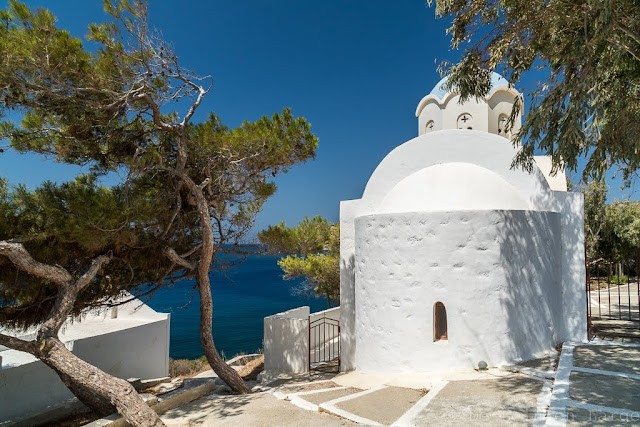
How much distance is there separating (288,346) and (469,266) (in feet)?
19.7

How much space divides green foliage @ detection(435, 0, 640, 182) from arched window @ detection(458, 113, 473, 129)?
18.3 ft

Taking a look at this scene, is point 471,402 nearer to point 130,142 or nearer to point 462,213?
point 462,213

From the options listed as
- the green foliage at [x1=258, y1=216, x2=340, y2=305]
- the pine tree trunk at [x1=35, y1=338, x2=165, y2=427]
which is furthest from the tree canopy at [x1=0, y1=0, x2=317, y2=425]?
the green foliage at [x1=258, y1=216, x2=340, y2=305]

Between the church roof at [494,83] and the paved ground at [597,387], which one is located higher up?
the church roof at [494,83]

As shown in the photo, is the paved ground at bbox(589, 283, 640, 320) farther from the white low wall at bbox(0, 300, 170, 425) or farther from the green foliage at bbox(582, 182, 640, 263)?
the white low wall at bbox(0, 300, 170, 425)

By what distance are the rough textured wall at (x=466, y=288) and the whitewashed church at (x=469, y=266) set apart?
19 millimetres

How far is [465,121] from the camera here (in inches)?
539

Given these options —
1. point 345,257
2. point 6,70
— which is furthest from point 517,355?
point 6,70

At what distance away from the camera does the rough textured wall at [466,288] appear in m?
7.53

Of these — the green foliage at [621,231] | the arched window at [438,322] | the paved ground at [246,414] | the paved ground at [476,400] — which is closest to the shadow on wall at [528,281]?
the paved ground at [476,400]

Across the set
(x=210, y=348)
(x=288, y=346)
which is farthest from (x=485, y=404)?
(x=288, y=346)

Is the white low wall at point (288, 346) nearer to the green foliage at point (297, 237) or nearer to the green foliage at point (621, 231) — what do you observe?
the green foliage at point (297, 237)

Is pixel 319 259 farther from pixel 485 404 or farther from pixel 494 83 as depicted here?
pixel 485 404

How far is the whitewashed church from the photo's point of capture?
7.56 metres
